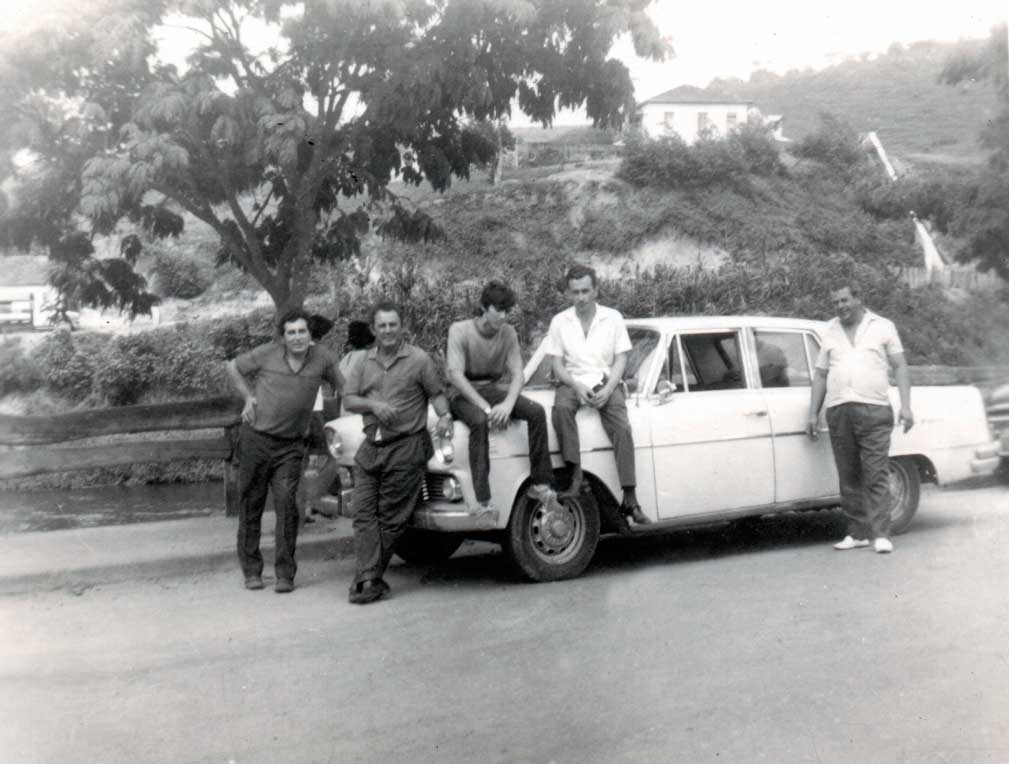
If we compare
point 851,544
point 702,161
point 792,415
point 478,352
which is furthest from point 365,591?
point 702,161

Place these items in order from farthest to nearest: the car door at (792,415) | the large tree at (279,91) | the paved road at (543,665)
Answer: the large tree at (279,91), the car door at (792,415), the paved road at (543,665)

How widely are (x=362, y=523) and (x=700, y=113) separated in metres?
9.85

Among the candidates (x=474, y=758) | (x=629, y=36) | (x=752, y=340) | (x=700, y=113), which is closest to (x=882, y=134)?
(x=700, y=113)

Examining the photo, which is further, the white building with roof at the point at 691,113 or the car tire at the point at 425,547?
the white building with roof at the point at 691,113

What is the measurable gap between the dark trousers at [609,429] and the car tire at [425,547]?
53.4 inches

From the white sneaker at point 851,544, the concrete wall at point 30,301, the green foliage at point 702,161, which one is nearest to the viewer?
the white sneaker at point 851,544

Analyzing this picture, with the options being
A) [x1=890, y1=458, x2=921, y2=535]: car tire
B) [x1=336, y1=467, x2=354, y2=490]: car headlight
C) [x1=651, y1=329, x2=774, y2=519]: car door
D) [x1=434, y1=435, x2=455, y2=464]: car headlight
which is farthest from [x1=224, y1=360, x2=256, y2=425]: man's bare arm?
[x1=890, y1=458, x2=921, y2=535]: car tire

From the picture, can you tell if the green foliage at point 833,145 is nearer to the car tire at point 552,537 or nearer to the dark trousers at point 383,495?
the car tire at point 552,537

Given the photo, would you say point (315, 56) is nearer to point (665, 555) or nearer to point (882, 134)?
point (665, 555)

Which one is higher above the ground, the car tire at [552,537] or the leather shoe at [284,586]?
the car tire at [552,537]

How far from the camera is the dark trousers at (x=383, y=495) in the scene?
258 inches

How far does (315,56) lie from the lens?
9.11 metres

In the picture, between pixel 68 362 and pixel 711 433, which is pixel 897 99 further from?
pixel 68 362

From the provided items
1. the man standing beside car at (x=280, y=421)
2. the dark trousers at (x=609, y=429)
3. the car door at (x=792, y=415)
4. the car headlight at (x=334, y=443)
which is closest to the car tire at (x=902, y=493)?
the car door at (x=792, y=415)
